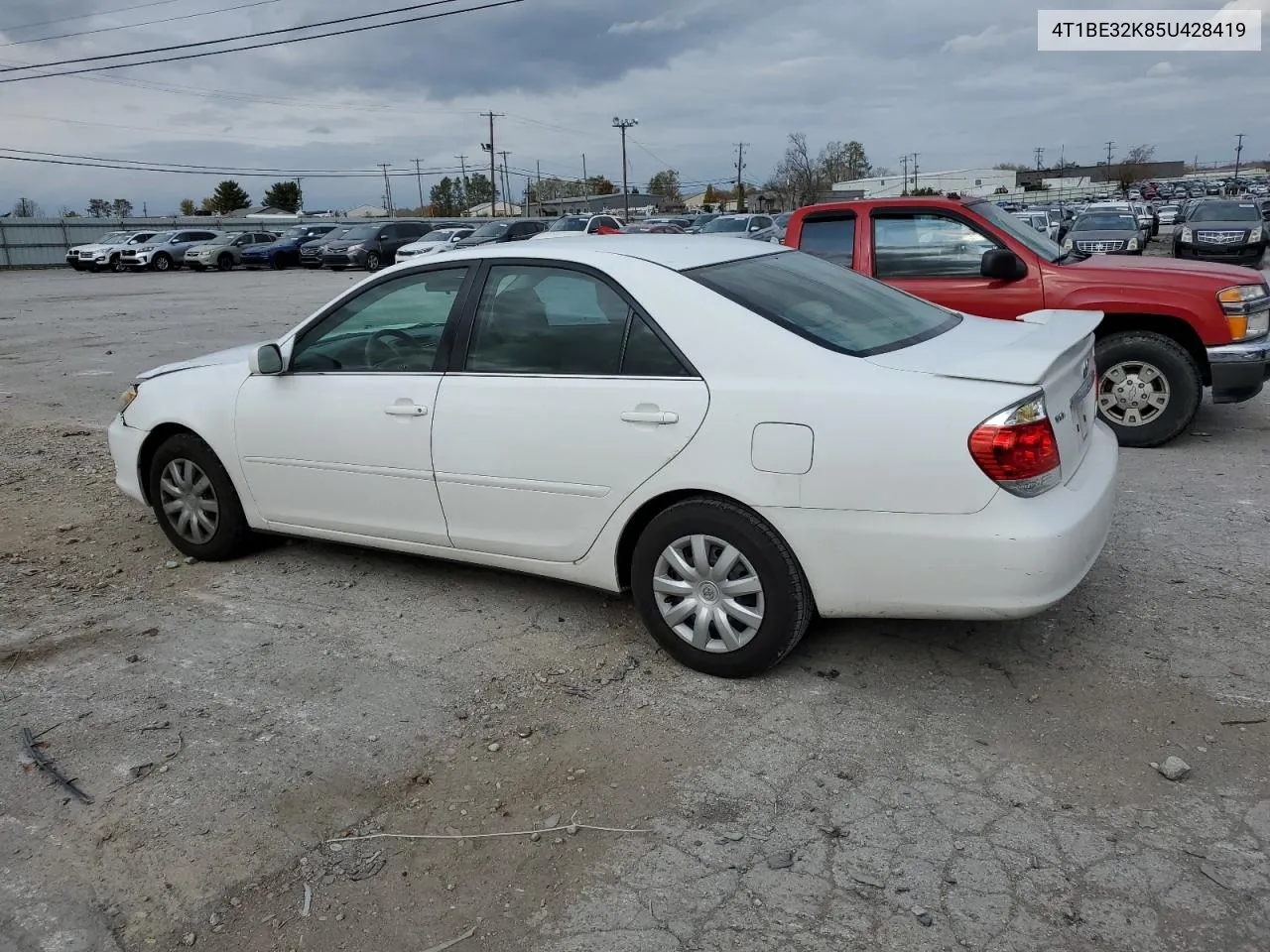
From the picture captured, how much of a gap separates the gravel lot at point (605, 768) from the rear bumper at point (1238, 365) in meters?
1.89

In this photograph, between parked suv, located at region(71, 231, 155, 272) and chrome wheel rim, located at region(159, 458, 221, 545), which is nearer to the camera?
chrome wheel rim, located at region(159, 458, 221, 545)

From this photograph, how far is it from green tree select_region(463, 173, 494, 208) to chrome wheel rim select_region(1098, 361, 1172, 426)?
123m

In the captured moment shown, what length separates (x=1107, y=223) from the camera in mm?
23453

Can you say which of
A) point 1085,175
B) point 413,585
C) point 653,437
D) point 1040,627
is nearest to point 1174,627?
point 1040,627

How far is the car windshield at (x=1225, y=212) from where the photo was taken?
929 inches

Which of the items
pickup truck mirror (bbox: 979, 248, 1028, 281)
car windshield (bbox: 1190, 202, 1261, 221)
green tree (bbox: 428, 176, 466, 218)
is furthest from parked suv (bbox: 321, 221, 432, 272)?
green tree (bbox: 428, 176, 466, 218)

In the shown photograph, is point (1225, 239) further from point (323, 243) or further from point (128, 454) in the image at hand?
point (323, 243)

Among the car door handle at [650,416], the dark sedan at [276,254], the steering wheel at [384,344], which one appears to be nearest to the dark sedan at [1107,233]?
the steering wheel at [384,344]

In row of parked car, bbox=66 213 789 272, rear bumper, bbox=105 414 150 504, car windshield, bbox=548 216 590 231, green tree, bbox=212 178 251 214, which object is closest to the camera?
rear bumper, bbox=105 414 150 504

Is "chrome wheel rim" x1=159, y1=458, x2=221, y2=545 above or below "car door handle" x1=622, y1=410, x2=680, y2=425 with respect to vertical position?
below

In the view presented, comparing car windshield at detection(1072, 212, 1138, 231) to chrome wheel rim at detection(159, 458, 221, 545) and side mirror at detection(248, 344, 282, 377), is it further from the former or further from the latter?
chrome wheel rim at detection(159, 458, 221, 545)

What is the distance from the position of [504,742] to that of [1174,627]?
273 cm

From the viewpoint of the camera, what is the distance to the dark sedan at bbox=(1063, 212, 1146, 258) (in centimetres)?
1969

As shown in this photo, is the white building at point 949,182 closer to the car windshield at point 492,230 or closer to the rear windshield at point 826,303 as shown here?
the car windshield at point 492,230
